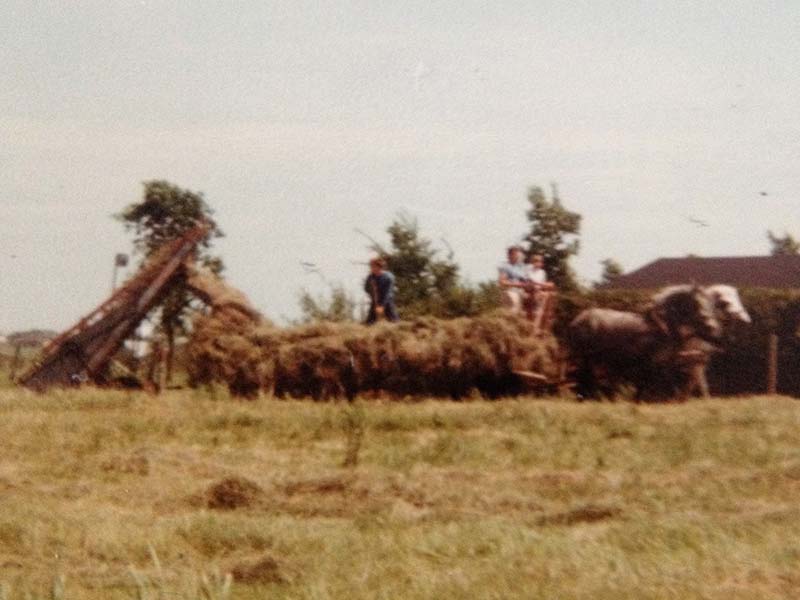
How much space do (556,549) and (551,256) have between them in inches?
850

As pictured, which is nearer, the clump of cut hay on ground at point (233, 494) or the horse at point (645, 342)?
the clump of cut hay on ground at point (233, 494)

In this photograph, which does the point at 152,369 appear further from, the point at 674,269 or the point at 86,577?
the point at 674,269

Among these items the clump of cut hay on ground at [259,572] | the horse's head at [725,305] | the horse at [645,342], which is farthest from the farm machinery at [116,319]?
the clump of cut hay on ground at [259,572]

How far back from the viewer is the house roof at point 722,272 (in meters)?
56.3

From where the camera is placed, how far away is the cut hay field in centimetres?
475

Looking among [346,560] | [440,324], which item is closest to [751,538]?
[346,560]

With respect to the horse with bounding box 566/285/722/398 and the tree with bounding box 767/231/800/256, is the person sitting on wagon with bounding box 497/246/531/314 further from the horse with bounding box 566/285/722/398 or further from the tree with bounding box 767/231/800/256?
the tree with bounding box 767/231/800/256

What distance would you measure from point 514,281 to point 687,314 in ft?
9.11

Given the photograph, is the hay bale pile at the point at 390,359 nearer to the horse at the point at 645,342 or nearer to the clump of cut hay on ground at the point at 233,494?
the horse at the point at 645,342

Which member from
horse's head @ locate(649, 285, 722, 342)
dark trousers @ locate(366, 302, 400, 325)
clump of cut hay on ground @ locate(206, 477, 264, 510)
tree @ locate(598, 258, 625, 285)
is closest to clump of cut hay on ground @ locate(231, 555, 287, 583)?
clump of cut hay on ground @ locate(206, 477, 264, 510)

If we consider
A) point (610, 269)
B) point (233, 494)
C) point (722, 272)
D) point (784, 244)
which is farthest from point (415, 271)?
point (784, 244)

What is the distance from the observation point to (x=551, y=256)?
26.7 m

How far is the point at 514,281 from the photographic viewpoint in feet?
56.6

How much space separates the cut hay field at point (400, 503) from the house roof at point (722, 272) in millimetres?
43361
